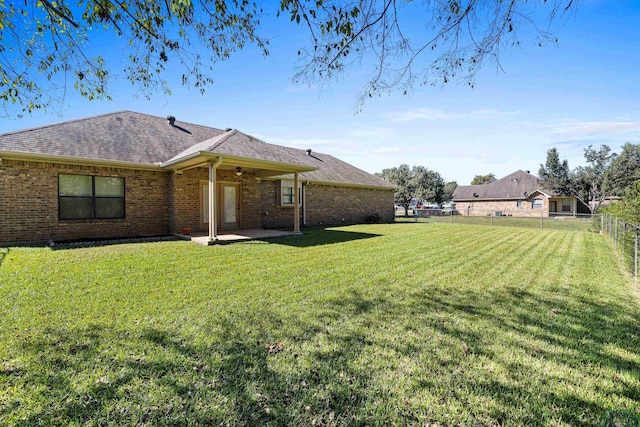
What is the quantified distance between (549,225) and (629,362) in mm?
19924

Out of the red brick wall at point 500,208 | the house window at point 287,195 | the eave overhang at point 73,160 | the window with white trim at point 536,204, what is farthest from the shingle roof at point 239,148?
the window with white trim at point 536,204

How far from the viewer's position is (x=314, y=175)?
18.0 meters

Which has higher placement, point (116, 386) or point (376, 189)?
point (376, 189)

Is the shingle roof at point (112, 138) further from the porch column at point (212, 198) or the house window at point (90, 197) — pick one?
the porch column at point (212, 198)

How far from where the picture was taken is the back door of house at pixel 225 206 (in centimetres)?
1216

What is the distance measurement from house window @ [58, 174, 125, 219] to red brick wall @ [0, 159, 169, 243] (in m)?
0.17

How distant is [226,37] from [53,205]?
29.1 feet

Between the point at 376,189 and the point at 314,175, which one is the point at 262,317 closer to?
the point at 314,175

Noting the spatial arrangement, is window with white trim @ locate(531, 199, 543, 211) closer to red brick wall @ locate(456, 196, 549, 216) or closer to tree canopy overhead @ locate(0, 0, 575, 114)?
red brick wall @ locate(456, 196, 549, 216)

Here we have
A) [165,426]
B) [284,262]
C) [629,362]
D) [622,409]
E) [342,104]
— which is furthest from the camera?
[284,262]

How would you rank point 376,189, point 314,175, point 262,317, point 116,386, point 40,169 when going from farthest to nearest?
point 376,189 → point 314,175 → point 40,169 → point 262,317 → point 116,386

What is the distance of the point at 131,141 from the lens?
1193cm

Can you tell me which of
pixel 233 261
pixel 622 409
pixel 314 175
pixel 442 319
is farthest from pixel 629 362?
pixel 314 175

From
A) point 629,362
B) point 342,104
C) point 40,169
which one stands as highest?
point 342,104
